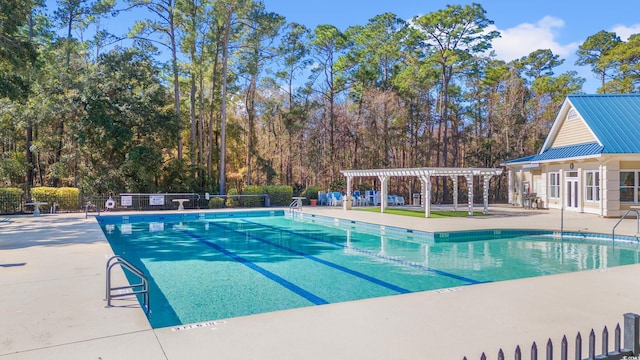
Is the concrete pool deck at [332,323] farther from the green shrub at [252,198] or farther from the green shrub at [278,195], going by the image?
the green shrub at [278,195]

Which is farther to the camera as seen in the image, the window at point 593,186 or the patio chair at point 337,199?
the patio chair at point 337,199

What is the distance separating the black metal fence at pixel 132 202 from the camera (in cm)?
1554

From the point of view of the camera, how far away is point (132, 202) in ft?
58.1

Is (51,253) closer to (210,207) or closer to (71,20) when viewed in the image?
(210,207)

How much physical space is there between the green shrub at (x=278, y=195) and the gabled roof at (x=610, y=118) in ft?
41.7

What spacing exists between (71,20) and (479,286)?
2152 centimetres

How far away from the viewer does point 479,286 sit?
5.16 metres

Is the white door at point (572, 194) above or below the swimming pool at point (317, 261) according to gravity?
above

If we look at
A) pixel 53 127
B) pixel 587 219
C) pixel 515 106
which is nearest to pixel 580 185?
pixel 587 219

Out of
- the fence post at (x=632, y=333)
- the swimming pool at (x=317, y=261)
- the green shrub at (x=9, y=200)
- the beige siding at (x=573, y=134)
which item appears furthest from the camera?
the beige siding at (x=573, y=134)

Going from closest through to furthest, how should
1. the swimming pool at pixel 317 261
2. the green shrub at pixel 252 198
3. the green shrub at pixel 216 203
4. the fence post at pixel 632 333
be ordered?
the fence post at pixel 632 333
the swimming pool at pixel 317 261
the green shrub at pixel 216 203
the green shrub at pixel 252 198

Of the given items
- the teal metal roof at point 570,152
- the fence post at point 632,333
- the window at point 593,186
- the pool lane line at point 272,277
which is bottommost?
the pool lane line at point 272,277

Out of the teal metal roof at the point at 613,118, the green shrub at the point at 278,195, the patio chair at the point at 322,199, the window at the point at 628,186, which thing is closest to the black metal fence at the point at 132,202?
the green shrub at the point at 278,195

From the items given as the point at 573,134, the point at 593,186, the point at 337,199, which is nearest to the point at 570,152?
the point at 573,134
